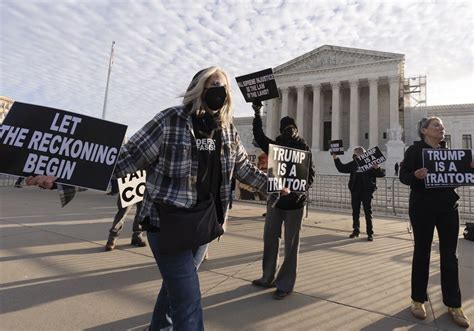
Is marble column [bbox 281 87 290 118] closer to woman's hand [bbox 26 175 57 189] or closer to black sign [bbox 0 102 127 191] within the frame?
black sign [bbox 0 102 127 191]

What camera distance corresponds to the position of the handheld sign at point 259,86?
5223 millimetres

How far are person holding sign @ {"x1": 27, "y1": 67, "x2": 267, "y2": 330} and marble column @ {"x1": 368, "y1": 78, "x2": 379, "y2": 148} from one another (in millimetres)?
46569

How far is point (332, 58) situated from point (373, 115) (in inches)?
437

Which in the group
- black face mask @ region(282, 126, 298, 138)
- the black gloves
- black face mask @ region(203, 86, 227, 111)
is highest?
the black gloves

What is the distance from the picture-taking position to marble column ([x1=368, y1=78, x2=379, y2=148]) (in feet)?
145

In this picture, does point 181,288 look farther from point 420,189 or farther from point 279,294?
point 420,189

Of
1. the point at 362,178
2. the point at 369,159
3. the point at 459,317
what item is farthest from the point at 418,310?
the point at 369,159

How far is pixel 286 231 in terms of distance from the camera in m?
3.93

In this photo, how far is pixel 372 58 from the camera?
4488 centimetres

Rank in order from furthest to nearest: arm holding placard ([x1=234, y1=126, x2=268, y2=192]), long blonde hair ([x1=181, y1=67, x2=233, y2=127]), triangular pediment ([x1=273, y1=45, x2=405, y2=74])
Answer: triangular pediment ([x1=273, y1=45, x2=405, y2=74]), arm holding placard ([x1=234, y1=126, x2=268, y2=192]), long blonde hair ([x1=181, y1=67, x2=233, y2=127])

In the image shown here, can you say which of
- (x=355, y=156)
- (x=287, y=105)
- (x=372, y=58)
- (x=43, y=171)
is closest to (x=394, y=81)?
(x=372, y=58)

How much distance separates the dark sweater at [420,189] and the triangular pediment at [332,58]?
152ft

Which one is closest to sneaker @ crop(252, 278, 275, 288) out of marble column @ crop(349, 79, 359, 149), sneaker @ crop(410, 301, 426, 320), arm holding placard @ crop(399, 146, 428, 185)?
sneaker @ crop(410, 301, 426, 320)

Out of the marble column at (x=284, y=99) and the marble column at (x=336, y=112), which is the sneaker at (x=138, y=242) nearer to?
the marble column at (x=336, y=112)
